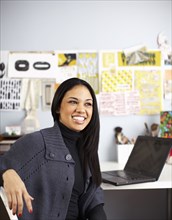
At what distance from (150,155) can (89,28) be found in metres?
1.02

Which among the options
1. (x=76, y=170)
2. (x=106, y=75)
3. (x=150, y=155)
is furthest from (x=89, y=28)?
(x=76, y=170)

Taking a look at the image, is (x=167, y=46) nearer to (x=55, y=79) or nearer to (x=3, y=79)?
(x=55, y=79)

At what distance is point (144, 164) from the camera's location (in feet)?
6.21

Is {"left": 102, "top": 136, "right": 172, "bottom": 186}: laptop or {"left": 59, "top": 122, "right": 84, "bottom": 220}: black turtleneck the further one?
{"left": 102, "top": 136, "right": 172, "bottom": 186}: laptop

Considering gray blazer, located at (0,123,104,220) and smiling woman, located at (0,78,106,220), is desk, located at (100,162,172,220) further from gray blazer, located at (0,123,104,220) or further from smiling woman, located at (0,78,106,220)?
gray blazer, located at (0,123,104,220)

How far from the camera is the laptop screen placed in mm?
1807

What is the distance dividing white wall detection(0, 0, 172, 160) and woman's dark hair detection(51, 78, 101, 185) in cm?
82

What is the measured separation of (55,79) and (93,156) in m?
0.93

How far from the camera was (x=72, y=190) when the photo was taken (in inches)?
58.9

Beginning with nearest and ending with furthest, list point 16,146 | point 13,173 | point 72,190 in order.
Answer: point 13,173
point 16,146
point 72,190

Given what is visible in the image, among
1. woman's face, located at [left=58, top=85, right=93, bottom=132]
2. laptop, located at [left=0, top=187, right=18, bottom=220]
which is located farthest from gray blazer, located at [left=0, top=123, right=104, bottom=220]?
laptop, located at [left=0, top=187, right=18, bottom=220]

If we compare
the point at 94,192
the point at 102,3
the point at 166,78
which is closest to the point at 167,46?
the point at 166,78

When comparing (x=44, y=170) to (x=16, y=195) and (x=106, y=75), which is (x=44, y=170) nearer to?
(x=16, y=195)

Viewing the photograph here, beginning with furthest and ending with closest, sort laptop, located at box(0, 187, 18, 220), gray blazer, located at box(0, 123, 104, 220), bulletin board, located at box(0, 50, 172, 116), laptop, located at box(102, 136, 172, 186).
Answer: bulletin board, located at box(0, 50, 172, 116) < laptop, located at box(102, 136, 172, 186) < gray blazer, located at box(0, 123, 104, 220) < laptop, located at box(0, 187, 18, 220)
